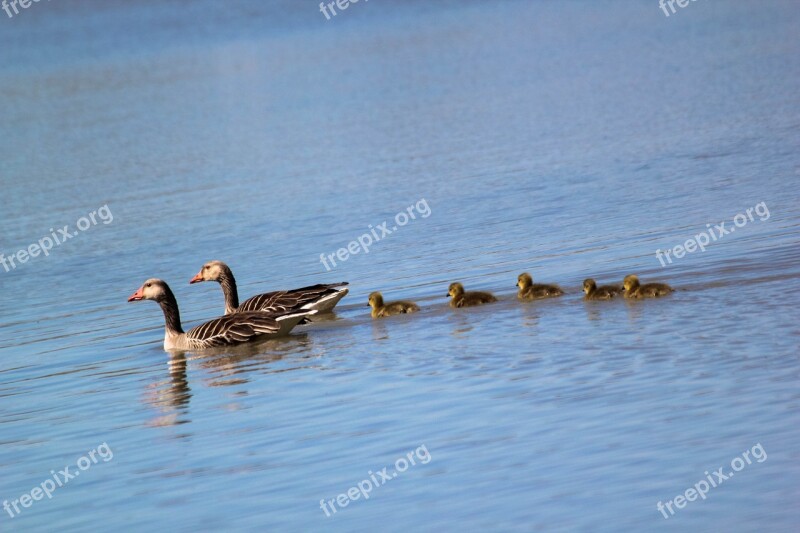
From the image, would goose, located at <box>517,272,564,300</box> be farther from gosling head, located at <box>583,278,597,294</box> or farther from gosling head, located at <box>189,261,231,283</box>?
gosling head, located at <box>189,261,231,283</box>

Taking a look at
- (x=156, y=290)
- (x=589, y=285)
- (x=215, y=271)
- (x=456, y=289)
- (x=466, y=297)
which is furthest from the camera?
(x=215, y=271)

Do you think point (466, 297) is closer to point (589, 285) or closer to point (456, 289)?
point (456, 289)

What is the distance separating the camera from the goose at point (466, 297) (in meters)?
15.8

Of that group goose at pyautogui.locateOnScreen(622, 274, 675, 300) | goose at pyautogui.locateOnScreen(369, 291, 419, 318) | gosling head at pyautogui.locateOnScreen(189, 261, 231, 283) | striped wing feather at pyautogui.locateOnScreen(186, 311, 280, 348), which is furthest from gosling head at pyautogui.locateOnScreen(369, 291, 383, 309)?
goose at pyautogui.locateOnScreen(622, 274, 675, 300)

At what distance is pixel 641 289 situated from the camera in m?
14.9

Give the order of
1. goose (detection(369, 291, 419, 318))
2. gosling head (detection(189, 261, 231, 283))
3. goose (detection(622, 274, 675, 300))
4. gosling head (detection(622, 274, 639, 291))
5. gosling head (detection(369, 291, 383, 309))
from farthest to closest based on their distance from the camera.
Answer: gosling head (detection(189, 261, 231, 283))
gosling head (detection(369, 291, 383, 309))
goose (detection(369, 291, 419, 318))
gosling head (detection(622, 274, 639, 291))
goose (detection(622, 274, 675, 300))

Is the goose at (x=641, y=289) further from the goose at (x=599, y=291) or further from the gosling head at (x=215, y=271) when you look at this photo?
the gosling head at (x=215, y=271)

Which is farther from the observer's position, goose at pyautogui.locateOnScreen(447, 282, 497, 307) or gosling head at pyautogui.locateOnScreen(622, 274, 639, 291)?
goose at pyautogui.locateOnScreen(447, 282, 497, 307)

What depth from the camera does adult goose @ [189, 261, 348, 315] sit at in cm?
1619

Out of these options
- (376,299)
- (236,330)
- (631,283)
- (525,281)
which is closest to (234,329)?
(236,330)

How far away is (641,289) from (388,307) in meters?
2.96

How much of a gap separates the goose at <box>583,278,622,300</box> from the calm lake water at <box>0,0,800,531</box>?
30 cm

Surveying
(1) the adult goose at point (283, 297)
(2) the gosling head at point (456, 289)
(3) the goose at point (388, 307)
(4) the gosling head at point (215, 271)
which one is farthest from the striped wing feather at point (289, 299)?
(2) the gosling head at point (456, 289)

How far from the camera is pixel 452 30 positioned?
68062 mm
